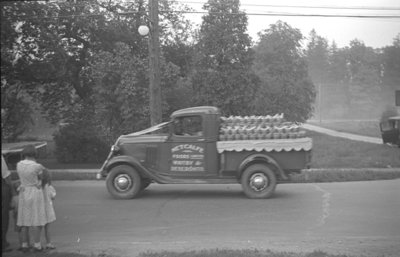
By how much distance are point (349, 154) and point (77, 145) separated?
469 inches

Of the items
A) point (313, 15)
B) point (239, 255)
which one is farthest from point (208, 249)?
point (313, 15)

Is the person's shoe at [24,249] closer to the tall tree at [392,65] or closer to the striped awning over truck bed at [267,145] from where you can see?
the tall tree at [392,65]

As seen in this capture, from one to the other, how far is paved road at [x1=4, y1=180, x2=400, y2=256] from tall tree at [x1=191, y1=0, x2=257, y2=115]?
4.67m

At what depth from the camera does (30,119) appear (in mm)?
4770

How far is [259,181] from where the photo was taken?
10.5 m

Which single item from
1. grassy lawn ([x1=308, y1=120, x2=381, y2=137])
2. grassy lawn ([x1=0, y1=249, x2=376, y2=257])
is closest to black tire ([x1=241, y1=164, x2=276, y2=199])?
grassy lawn ([x1=308, y1=120, x2=381, y2=137])

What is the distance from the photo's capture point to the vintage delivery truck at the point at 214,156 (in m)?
10.5

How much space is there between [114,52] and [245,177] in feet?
28.1

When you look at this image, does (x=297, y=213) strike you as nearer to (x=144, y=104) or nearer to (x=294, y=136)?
(x=294, y=136)

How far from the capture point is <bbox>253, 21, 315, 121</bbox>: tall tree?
75.2ft

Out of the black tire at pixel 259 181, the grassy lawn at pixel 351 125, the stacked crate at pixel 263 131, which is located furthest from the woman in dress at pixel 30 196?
the grassy lawn at pixel 351 125

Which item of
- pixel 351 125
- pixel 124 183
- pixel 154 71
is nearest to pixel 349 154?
pixel 351 125

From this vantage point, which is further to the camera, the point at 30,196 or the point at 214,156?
the point at 214,156

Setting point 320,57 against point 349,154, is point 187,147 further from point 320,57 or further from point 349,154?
point 349,154
